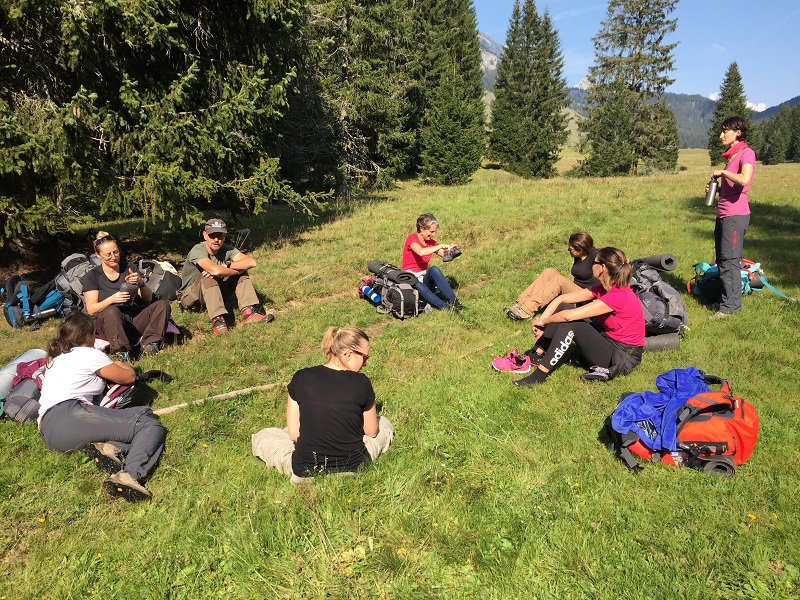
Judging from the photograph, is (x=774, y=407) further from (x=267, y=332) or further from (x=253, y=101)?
(x=253, y=101)

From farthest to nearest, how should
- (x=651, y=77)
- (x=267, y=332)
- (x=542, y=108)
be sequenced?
(x=542, y=108), (x=651, y=77), (x=267, y=332)

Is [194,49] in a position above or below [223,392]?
above

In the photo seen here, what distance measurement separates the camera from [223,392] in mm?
5680

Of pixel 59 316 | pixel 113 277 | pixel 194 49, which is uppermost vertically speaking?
pixel 194 49

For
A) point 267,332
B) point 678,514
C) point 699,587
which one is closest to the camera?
point 699,587

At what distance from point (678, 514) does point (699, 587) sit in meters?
0.65

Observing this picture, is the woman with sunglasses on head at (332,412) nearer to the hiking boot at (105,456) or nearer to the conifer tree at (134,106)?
the hiking boot at (105,456)

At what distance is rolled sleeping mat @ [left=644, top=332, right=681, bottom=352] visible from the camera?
20.2 feet

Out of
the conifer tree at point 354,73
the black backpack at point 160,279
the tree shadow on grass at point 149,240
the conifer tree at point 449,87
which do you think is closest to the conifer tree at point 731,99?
the conifer tree at point 449,87

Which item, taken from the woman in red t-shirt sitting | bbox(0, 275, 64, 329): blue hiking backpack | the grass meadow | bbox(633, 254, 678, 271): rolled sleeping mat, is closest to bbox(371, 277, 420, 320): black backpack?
the woman in red t-shirt sitting

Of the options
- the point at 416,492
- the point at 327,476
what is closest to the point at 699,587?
the point at 416,492

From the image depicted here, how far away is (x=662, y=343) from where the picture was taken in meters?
6.16

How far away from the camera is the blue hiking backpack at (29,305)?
26.5 feet

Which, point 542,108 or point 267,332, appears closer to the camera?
point 267,332
